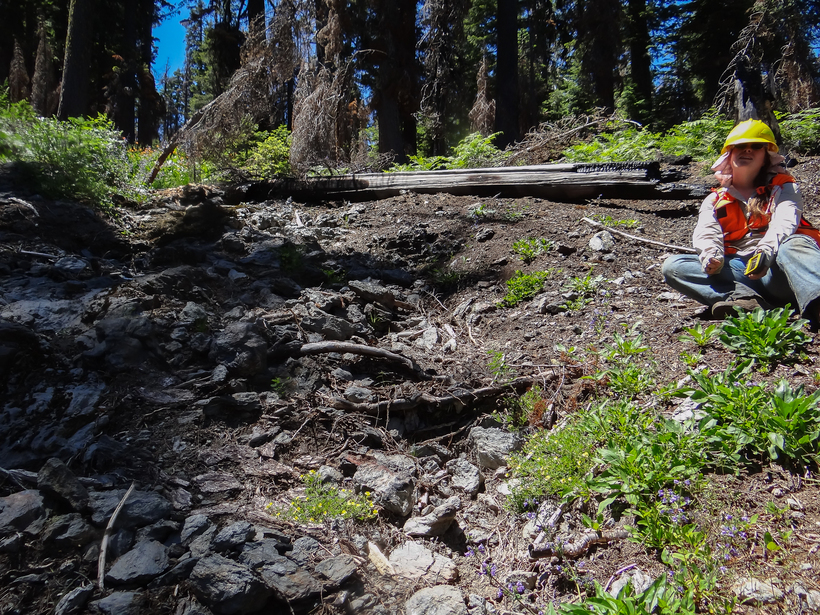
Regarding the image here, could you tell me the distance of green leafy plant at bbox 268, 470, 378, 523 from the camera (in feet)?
8.82

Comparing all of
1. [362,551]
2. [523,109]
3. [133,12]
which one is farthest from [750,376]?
[133,12]

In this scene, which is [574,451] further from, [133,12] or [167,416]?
[133,12]

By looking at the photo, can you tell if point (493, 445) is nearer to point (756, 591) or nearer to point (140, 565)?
point (756, 591)

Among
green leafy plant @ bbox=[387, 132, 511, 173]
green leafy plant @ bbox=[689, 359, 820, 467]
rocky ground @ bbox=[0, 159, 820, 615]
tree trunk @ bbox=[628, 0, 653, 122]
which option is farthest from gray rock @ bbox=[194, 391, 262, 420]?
tree trunk @ bbox=[628, 0, 653, 122]

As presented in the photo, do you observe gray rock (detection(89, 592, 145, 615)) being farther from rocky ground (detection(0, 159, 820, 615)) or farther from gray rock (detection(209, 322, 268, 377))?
gray rock (detection(209, 322, 268, 377))

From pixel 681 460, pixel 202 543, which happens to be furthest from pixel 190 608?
pixel 681 460

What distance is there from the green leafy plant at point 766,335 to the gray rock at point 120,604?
10.9ft

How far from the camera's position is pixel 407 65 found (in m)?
11.0

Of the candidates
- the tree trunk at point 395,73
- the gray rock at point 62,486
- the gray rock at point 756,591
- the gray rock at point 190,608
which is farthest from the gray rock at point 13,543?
the tree trunk at point 395,73

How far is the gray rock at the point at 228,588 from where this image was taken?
2066 millimetres

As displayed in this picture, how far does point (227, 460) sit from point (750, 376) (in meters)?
3.00

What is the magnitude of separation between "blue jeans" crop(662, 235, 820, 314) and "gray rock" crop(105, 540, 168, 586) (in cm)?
355

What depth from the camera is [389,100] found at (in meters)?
10.9

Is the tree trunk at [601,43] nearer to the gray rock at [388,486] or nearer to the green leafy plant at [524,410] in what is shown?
the green leafy plant at [524,410]
